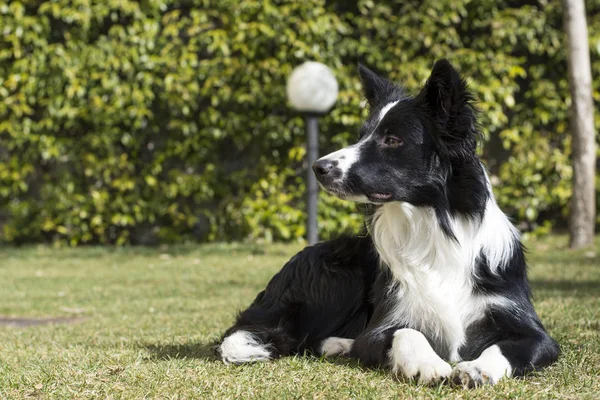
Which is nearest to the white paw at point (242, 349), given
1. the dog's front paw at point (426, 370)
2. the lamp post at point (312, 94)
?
the dog's front paw at point (426, 370)

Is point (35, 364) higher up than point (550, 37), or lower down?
lower down

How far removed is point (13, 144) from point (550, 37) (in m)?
7.49

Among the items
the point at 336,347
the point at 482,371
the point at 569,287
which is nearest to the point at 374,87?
the point at 336,347

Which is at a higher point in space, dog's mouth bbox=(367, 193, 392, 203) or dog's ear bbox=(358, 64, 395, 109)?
dog's ear bbox=(358, 64, 395, 109)

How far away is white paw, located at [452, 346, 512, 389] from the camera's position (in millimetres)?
2936

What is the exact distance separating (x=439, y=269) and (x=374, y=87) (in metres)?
1.00

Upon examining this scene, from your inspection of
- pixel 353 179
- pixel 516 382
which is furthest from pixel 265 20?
pixel 516 382

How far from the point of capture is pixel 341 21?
34.7 feet

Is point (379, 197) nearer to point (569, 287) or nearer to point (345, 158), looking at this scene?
point (345, 158)

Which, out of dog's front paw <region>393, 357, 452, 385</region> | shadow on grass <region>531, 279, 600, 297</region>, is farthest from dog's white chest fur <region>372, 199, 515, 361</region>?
shadow on grass <region>531, 279, 600, 297</region>

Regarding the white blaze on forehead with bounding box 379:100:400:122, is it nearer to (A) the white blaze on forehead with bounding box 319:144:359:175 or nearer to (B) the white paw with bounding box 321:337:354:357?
(A) the white blaze on forehead with bounding box 319:144:359:175

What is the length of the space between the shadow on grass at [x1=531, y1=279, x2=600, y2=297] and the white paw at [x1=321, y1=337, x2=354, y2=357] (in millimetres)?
2907

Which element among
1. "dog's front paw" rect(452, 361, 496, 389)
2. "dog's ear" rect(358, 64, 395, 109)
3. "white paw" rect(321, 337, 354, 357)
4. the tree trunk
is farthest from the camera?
the tree trunk

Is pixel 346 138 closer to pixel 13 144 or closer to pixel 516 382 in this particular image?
pixel 13 144
